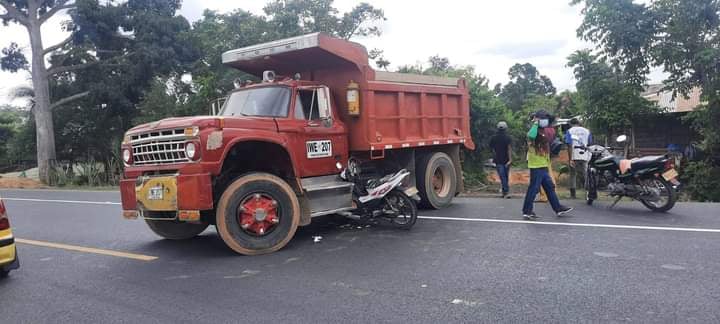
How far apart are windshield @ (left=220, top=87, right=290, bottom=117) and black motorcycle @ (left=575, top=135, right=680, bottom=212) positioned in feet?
17.6

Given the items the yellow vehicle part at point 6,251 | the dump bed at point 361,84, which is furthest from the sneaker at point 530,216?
the yellow vehicle part at point 6,251

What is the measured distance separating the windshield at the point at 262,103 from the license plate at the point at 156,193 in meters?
1.60

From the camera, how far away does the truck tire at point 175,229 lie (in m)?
7.09

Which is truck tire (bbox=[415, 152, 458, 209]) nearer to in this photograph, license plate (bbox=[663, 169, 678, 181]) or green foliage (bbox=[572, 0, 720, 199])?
license plate (bbox=[663, 169, 678, 181])

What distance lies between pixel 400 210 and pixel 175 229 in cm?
309

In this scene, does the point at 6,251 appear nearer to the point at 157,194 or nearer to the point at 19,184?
the point at 157,194

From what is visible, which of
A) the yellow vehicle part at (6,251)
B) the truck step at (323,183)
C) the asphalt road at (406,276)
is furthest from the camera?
the truck step at (323,183)

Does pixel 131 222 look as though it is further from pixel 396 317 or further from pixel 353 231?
pixel 396 317

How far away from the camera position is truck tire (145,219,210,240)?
7.09 meters

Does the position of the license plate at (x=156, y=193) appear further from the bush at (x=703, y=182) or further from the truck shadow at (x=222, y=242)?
the bush at (x=703, y=182)

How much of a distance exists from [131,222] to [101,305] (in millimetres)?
4980

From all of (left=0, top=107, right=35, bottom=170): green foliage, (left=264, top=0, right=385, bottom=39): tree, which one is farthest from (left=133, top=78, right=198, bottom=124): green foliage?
(left=0, top=107, right=35, bottom=170): green foliage

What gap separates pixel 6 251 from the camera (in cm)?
509

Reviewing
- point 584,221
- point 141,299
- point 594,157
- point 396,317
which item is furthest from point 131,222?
point 594,157
